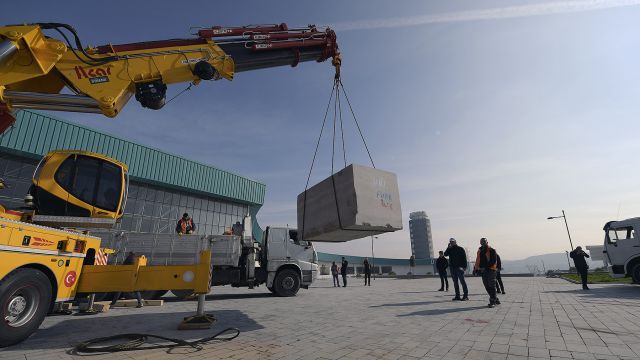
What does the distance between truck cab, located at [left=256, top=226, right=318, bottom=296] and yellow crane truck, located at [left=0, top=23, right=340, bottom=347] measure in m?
5.48

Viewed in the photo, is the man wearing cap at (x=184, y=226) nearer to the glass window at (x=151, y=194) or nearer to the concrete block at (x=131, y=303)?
the concrete block at (x=131, y=303)

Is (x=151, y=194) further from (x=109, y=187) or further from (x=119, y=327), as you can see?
(x=119, y=327)

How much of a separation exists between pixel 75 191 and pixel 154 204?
2166 cm

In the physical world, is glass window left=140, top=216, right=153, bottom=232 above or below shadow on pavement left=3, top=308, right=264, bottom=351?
above

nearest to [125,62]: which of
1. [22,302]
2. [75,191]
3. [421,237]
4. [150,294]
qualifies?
[75,191]

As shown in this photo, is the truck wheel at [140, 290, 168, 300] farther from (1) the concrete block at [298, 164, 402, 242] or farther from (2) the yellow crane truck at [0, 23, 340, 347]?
(1) the concrete block at [298, 164, 402, 242]

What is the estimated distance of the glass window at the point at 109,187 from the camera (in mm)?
5988

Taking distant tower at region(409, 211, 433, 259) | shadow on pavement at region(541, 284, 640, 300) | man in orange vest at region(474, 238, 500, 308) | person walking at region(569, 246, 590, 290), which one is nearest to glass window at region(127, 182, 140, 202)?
man in orange vest at region(474, 238, 500, 308)

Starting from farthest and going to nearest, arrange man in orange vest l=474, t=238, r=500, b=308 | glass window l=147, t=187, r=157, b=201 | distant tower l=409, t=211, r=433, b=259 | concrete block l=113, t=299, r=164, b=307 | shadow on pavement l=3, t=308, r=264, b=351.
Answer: distant tower l=409, t=211, r=433, b=259
glass window l=147, t=187, r=157, b=201
concrete block l=113, t=299, r=164, b=307
man in orange vest l=474, t=238, r=500, b=308
shadow on pavement l=3, t=308, r=264, b=351

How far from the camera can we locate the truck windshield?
12578 mm

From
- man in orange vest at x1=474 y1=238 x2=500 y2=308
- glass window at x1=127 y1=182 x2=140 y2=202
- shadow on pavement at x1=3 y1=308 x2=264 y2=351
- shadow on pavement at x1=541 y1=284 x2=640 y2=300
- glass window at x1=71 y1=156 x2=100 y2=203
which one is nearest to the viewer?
shadow on pavement at x1=3 y1=308 x2=264 y2=351

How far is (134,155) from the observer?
78.4ft

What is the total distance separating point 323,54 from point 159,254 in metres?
7.80

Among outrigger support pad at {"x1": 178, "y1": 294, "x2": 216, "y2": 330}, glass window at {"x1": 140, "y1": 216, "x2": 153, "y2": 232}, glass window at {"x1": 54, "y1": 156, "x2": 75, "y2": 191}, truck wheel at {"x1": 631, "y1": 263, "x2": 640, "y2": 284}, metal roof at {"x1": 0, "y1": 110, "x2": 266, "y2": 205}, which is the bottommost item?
outrigger support pad at {"x1": 178, "y1": 294, "x2": 216, "y2": 330}
